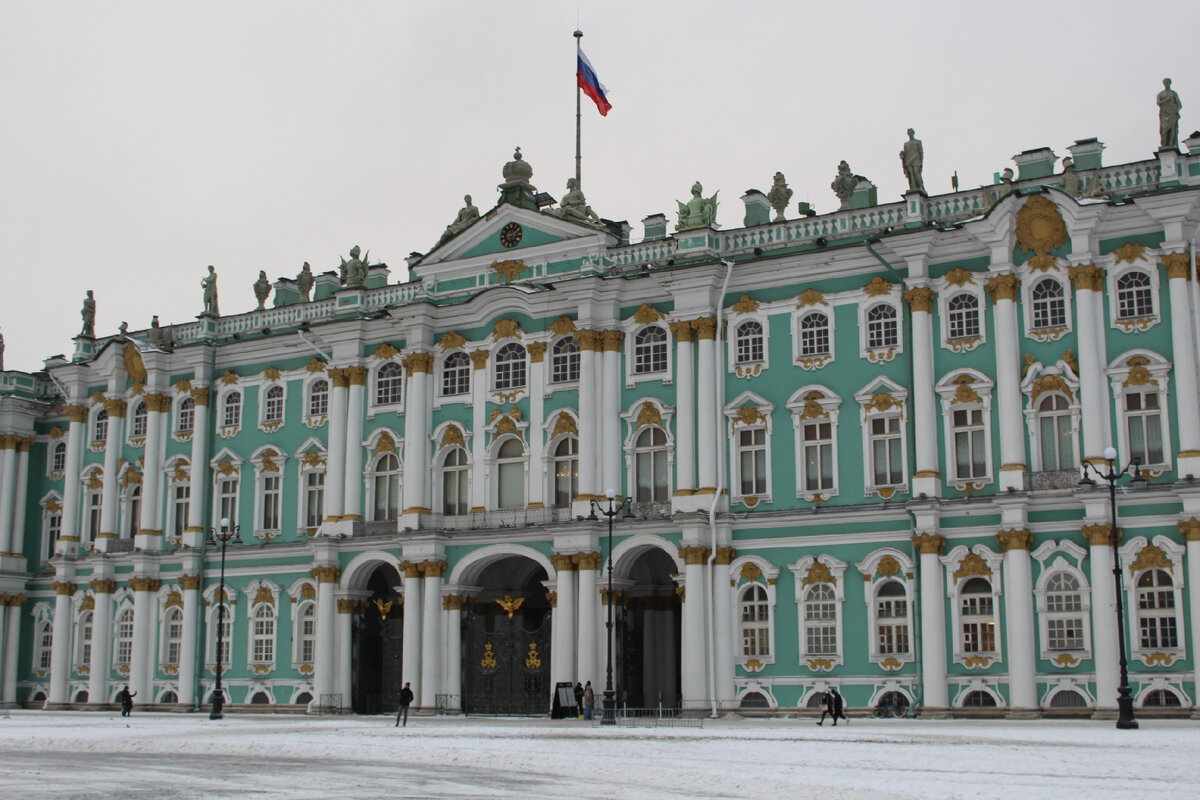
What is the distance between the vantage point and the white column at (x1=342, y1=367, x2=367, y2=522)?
159 ft

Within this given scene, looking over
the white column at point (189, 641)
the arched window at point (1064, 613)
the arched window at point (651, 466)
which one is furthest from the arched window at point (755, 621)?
the white column at point (189, 641)

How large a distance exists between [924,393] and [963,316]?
2.40m

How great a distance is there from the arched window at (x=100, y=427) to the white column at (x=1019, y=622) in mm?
34120

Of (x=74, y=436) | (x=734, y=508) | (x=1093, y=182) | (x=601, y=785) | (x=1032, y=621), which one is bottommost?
(x=601, y=785)

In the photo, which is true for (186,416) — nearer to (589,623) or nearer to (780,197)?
(589,623)

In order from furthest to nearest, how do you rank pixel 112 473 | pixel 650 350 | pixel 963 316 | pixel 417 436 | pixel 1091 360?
1. pixel 112 473
2. pixel 417 436
3. pixel 650 350
4. pixel 963 316
5. pixel 1091 360

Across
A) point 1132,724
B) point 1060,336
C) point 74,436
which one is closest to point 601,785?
point 1132,724

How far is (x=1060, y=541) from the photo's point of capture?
37750 millimetres

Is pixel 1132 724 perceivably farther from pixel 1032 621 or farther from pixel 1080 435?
pixel 1080 435

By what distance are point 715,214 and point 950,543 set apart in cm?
1236

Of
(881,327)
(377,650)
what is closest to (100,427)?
(377,650)

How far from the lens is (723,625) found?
136 ft

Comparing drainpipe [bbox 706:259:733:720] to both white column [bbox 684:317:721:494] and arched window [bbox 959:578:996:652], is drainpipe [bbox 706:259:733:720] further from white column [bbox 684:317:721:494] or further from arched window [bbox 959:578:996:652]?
arched window [bbox 959:578:996:652]

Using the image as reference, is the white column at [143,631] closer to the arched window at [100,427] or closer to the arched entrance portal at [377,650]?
the arched window at [100,427]
